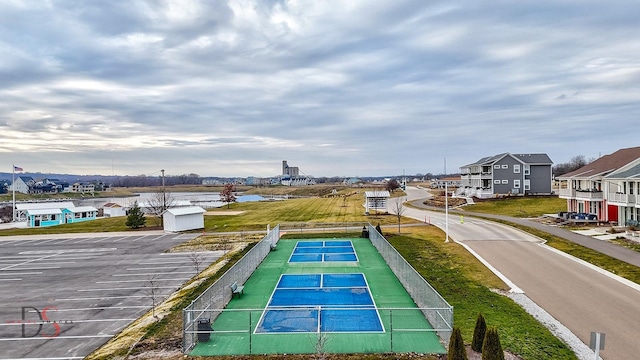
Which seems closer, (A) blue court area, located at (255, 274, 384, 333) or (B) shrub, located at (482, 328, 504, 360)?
(B) shrub, located at (482, 328, 504, 360)

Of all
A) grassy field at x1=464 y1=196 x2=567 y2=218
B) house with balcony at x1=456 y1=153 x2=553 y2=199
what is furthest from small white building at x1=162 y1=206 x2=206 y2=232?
house with balcony at x1=456 y1=153 x2=553 y2=199

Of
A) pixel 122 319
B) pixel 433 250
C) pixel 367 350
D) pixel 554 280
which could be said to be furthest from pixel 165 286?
pixel 554 280

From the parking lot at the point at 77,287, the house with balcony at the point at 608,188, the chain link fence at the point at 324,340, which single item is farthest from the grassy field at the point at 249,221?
the chain link fence at the point at 324,340

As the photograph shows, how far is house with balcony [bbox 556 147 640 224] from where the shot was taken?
3756 centimetres

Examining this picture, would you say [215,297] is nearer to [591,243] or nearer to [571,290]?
[571,290]

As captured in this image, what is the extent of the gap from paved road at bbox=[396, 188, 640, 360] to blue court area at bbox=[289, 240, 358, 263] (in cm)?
1010

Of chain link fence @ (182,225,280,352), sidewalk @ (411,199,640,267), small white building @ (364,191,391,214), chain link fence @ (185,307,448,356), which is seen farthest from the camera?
small white building @ (364,191,391,214)

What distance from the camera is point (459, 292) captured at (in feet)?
68.1

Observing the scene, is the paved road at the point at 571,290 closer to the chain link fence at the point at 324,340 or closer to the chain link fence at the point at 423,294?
the chain link fence at the point at 423,294

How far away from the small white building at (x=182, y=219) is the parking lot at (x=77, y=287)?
5077 mm

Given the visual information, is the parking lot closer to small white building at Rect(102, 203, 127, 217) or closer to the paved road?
the paved road

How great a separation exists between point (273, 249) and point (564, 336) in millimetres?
24941

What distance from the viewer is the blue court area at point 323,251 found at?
104 feet

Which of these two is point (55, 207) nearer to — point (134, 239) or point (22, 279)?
point (134, 239)
